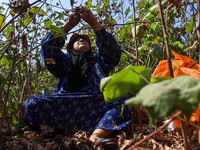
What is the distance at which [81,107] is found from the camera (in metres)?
1.61

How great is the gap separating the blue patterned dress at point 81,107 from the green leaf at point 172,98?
42.4 inches

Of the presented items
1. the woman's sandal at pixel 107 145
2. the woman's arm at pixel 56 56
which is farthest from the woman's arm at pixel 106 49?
the woman's sandal at pixel 107 145

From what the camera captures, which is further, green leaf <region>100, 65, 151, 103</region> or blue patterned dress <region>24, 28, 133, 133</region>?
blue patterned dress <region>24, 28, 133, 133</region>

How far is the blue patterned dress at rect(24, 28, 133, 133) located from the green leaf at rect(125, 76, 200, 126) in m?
1.08

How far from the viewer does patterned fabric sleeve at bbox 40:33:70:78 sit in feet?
5.66

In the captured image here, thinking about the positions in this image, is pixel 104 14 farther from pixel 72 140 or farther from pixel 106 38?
pixel 72 140

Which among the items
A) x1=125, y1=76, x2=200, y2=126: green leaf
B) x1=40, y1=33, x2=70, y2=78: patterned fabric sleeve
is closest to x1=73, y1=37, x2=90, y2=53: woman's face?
x1=40, y1=33, x2=70, y2=78: patterned fabric sleeve

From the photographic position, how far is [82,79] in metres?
1.86

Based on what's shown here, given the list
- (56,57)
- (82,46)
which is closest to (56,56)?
(56,57)

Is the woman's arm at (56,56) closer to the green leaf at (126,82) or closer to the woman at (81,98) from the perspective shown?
the woman at (81,98)

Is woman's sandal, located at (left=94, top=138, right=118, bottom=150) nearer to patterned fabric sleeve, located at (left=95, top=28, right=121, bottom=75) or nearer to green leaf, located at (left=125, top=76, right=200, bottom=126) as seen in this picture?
green leaf, located at (left=125, top=76, right=200, bottom=126)

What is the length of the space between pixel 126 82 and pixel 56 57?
1.47 meters

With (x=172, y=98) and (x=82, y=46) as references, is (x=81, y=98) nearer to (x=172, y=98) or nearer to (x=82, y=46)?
(x=82, y=46)

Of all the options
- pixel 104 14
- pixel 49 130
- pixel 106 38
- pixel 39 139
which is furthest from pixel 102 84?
pixel 104 14
